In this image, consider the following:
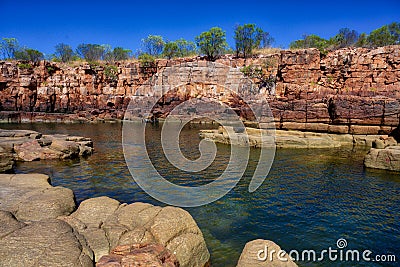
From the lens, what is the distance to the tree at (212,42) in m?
84.1

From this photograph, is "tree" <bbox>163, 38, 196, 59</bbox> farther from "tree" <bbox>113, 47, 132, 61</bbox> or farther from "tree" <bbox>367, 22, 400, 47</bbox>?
"tree" <bbox>367, 22, 400, 47</bbox>

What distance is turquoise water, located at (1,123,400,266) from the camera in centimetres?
1147

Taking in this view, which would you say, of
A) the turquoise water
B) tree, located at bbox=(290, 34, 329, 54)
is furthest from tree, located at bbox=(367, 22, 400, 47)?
the turquoise water

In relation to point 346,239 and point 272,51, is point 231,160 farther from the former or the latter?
point 272,51

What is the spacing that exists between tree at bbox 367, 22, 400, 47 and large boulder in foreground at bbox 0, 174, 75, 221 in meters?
85.0

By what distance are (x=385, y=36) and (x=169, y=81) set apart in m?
59.8

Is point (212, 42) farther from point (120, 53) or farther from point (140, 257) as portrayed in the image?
point (140, 257)

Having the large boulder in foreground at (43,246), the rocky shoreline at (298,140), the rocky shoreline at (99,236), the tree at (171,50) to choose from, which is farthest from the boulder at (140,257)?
the tree at (171,50)

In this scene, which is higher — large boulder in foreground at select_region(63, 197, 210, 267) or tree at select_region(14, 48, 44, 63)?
tree at select_region(14, 48, 44, 63)

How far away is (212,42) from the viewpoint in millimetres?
84438

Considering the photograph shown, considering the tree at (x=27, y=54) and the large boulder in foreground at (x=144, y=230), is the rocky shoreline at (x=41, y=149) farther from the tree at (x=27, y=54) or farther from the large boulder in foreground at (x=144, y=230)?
the tree at (x=27, y=54)

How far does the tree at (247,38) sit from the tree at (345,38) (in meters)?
21.5

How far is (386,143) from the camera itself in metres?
31.1

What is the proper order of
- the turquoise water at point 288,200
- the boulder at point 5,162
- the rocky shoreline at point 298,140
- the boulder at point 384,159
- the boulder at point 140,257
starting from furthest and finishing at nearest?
1. the rocky shoreline at point 298,140
2. the boulder at point 384,159
3. the boulder at point 5,162
4. the turquoise water at point 288,200
5. the boulder at point 140,257
